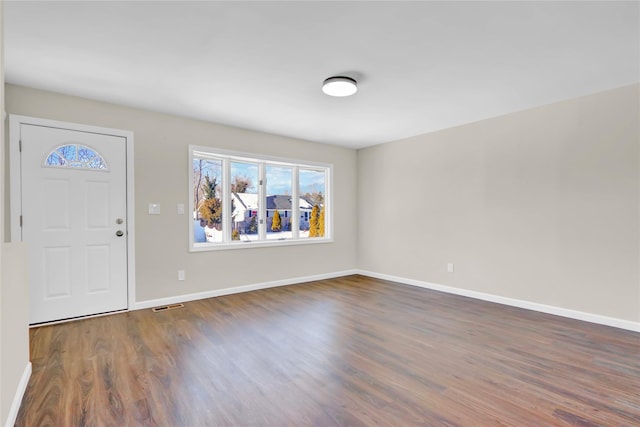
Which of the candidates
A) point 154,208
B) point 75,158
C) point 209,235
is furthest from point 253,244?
point 75,158

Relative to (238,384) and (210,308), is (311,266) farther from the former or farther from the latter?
(238,384)

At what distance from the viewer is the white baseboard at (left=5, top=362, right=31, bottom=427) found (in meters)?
1.65

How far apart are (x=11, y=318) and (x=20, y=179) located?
198 cm

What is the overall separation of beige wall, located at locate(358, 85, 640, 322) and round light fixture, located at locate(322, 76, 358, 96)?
2.14m

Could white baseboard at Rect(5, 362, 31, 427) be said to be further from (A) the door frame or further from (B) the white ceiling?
(B) the white ceiling

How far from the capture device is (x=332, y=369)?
229cm

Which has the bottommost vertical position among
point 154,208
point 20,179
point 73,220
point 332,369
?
point 332,369

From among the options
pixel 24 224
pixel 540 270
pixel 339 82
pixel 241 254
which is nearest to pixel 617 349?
pixel 540 270

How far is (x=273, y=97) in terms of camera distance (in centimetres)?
337

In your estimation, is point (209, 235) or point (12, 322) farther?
point (209, 235)

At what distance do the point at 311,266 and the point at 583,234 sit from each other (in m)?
3.59

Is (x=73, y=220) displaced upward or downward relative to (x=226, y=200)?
downward

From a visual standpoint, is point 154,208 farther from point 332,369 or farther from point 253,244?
point 332,369

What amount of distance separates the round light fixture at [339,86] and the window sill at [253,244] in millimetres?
2497
